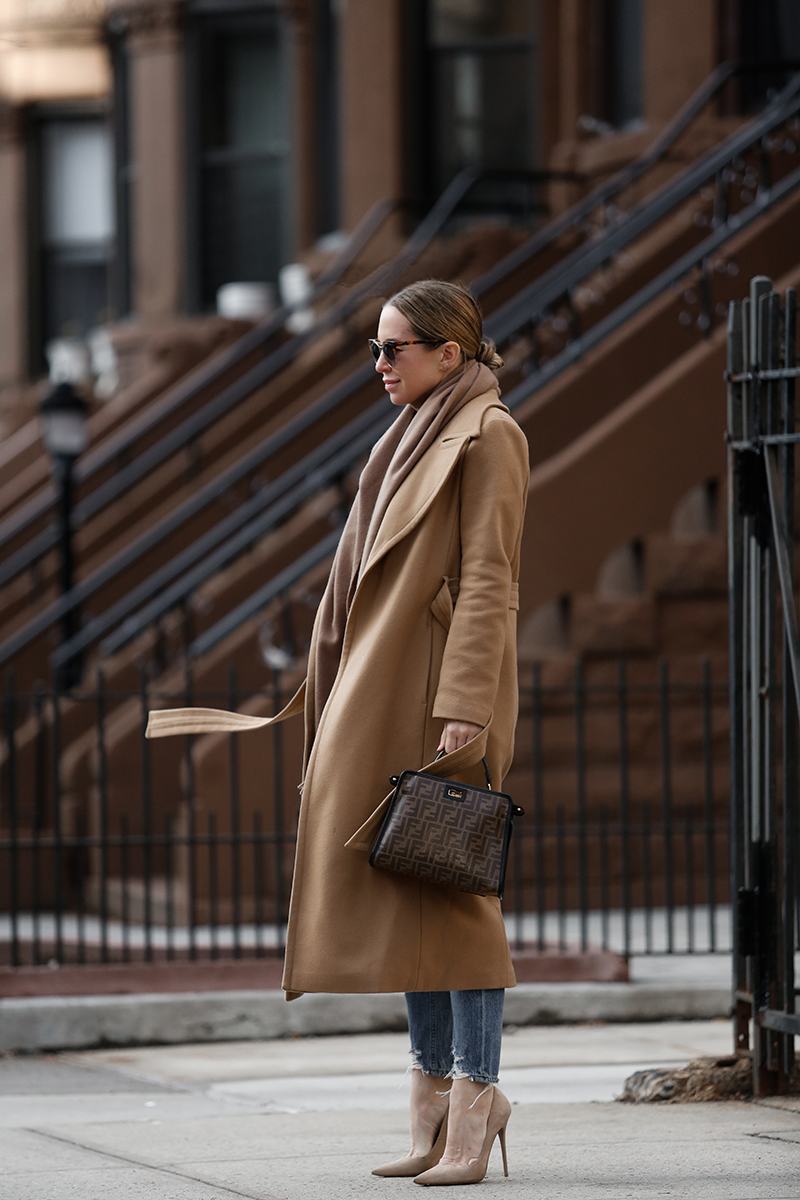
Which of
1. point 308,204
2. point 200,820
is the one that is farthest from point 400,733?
point 308,204

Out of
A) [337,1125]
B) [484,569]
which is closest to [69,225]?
[337,1125]

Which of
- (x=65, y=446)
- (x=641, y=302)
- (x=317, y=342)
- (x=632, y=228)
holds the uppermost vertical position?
(x=632, y=228)

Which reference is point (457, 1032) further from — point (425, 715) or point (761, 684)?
point (761, 684)

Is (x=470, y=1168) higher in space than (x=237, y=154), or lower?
lower

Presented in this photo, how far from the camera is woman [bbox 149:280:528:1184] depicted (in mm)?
4703

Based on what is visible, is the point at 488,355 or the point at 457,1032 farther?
the point at 488,355

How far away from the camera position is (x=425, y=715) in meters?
4.79

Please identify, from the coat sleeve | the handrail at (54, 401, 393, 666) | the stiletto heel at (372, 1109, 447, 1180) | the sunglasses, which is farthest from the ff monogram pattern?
the handrail at (54, 401, 393, 666)

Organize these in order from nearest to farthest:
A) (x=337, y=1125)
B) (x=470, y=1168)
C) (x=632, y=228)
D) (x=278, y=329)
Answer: (x=470, y=1168), (x=337, y=1125), (x=632, y=228), (x=278, y=329)

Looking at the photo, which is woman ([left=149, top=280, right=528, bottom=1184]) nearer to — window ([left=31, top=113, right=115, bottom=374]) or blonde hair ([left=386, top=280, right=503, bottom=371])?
blonde hair ([left=386, top=280, right=503, bottom=371])

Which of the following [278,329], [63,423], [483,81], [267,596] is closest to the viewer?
[267,596]

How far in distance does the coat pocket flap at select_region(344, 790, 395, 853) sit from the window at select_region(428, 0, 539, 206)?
493 inches

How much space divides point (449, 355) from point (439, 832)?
1168 mm

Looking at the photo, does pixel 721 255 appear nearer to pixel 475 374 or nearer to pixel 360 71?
pixel 360 71
